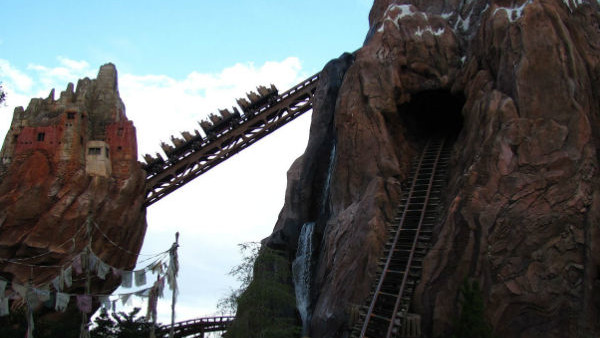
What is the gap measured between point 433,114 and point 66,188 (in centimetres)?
1835

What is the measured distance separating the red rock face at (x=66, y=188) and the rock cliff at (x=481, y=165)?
35.6ft

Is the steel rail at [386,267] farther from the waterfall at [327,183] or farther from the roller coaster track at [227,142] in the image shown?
the roller coaster track at [227,142]

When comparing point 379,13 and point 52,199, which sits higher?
point 379,13

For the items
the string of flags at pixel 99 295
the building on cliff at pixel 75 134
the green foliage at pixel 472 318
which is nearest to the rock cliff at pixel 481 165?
the green foliage at pixel 472 318

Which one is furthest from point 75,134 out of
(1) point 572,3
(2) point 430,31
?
(1) point 572,3

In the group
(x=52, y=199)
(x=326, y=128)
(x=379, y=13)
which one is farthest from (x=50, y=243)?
(x=379, y=13)

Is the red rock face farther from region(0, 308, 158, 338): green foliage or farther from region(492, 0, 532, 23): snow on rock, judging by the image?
region(492, 0, 532, 23): snow on rock

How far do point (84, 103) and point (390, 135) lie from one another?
19.3 meters

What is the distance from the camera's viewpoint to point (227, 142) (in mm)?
35156

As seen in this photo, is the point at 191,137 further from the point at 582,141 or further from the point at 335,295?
the point at 582,141

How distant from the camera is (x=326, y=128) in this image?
26328 millimetres

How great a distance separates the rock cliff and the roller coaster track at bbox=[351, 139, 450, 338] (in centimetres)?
44

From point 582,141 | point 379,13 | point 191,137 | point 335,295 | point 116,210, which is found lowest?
point 335,295

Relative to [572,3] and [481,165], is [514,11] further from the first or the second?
[481,165]
